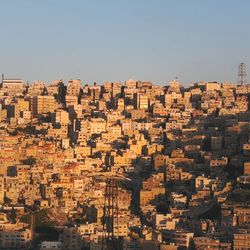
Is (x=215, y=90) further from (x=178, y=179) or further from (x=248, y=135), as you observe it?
(x=178, y=179)

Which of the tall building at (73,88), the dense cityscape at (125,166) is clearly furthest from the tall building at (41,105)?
the tall building at (73,88)

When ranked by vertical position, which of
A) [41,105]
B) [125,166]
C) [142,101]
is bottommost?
[125,166]

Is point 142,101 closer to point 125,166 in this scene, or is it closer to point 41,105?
point 41,105

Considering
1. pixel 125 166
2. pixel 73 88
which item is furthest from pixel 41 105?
pixel 125 166

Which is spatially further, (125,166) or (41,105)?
(41,105)

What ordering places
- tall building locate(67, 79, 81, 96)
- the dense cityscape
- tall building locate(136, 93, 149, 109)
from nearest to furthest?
the dense cityscape → tall building locate(136, 93, 149, 109) → tall building locate(67, 79, 81, 96)

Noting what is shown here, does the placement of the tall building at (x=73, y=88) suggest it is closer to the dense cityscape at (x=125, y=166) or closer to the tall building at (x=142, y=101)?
the dense cityscape at (x=125, y=166)

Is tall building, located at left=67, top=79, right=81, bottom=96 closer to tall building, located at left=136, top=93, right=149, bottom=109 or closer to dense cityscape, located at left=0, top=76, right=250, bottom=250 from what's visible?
dense cityscape, located at left=0, top=76, right=250, bottom=250

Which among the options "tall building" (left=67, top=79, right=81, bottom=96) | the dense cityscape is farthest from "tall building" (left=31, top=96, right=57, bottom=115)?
"tall building" (left=67, top=79, right=81, bottom=96)

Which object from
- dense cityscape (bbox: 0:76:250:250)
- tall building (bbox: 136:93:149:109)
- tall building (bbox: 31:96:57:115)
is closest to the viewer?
dense cityscape (bbox: 0:76:250:250)
